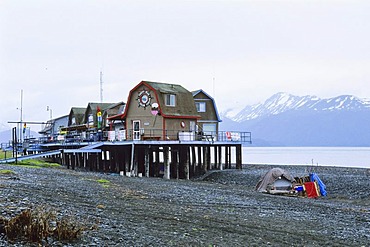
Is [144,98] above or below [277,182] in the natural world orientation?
above

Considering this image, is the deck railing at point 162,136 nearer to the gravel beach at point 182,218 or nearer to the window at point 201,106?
the window at point 201,106

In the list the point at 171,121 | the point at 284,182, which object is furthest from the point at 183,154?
the point at 284,182

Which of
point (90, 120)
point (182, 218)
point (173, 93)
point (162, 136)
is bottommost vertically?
point (182, 218)

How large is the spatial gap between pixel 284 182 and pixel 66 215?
64.4ft

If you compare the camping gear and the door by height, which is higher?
the door

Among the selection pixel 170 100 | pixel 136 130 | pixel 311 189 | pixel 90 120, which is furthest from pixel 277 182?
pixel 90 120

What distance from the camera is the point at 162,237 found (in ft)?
41.4

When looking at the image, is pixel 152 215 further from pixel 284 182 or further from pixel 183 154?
pixel 183 154

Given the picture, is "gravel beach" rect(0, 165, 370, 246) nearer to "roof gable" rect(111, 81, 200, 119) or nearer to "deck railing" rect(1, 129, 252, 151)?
"deck railing" rect(1, 129, 252, 151)

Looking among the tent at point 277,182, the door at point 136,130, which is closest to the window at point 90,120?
the door at point 136,130

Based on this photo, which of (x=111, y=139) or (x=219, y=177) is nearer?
(x=219, y=177)

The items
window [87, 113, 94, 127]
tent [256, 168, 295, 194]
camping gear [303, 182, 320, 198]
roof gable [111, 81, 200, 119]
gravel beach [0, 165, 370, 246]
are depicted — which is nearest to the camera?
gravel beach [0, 165, 370, 246]

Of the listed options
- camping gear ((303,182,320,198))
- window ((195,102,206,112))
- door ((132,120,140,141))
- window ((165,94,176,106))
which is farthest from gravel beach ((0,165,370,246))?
window ((195,102,206,112))

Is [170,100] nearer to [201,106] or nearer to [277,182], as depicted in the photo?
[201,106]
